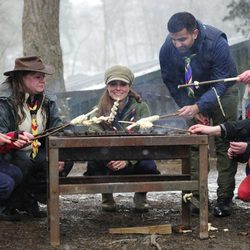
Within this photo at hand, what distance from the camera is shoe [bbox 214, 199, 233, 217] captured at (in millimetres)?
5048

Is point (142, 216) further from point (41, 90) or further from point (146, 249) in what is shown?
point (41, 90)

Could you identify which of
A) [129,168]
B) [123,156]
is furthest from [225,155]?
[123,156]

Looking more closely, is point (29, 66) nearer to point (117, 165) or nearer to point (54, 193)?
point (117, 165)

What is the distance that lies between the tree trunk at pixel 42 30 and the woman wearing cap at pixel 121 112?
5410 millimetres

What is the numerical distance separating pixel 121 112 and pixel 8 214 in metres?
1.52

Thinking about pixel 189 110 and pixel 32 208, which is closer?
pixel 189 110

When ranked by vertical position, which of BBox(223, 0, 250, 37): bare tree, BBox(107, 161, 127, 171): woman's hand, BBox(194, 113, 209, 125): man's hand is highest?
BBox(223, 0, 250, 37): bare tree

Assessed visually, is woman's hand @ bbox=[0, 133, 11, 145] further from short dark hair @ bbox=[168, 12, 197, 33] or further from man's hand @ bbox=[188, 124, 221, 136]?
short dark hair @ bbox=[168, 12, 197, 33]

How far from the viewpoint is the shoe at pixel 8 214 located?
4.92 metres

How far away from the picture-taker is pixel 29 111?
4898mm

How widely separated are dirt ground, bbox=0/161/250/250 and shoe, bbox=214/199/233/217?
0.24ft

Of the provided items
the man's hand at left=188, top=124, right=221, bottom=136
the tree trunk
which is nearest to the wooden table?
Result: the man's hand at left=188, top=124, right=221, bottom=136

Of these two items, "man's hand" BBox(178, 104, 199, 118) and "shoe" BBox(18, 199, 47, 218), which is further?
"shoe" BBox(18, 199, 47, 218)

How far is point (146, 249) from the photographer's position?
3.92m
